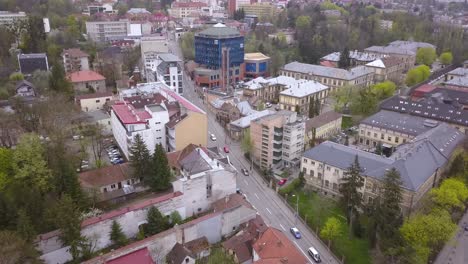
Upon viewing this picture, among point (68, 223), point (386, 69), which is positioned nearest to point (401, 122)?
point (386, 69)

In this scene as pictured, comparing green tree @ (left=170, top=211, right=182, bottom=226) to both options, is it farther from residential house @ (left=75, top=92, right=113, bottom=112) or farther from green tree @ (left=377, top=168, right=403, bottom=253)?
residential house @ (left=75, top=92, right=113, bottom=112)

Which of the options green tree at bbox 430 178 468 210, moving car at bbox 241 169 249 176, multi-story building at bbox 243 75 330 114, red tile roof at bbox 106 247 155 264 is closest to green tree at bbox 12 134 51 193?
red tile roof at bbox 106 247 155 264

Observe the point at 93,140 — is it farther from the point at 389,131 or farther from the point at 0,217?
the point at 389,131

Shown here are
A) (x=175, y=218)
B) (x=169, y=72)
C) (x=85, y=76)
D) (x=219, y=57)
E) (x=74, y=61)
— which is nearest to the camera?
(x=175, y=218)

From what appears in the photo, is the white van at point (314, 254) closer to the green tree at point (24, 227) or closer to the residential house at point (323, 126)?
the residential house at point (323, 126)

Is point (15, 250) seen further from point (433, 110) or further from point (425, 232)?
point (433, 110)

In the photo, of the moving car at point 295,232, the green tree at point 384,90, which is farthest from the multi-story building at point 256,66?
the moving car at point 295,232

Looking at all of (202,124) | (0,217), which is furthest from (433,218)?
(0,217)
